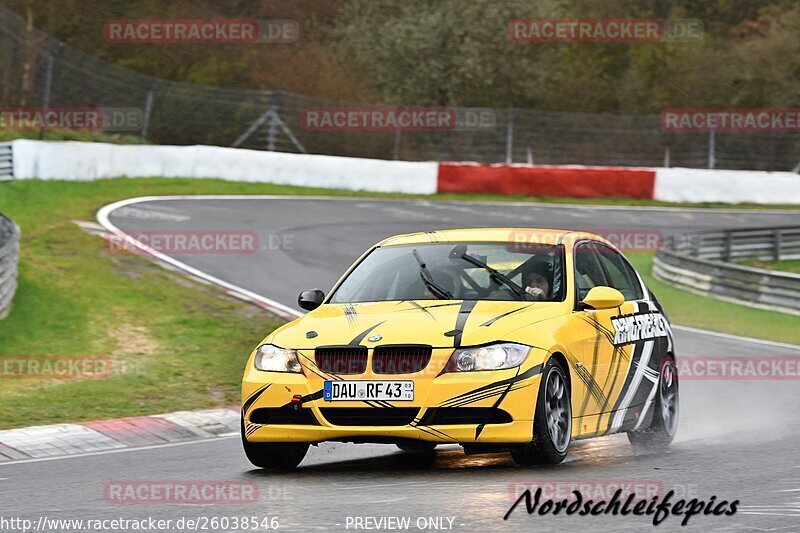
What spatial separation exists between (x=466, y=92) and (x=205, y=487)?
147 feet

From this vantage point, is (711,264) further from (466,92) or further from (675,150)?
(466,92)

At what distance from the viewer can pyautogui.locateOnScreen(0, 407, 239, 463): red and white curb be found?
9.98 meters

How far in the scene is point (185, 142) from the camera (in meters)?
38.4

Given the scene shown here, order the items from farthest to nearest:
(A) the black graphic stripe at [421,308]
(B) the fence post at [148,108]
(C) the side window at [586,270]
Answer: (B) the fence post at [148,108] < (C) the side window at [586,270] < (A) the black graphic stripe at [421,308]

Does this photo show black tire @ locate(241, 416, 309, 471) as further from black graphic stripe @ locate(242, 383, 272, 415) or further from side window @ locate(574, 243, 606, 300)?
side window @ locate(574, 243, 606, 300)

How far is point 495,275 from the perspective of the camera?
8.98 metres

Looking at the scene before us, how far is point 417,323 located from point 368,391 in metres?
0.54

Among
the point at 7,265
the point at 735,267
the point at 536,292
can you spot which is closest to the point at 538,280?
the point at 536,292

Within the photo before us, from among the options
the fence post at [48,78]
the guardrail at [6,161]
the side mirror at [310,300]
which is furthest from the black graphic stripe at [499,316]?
the fence post at [48,78]

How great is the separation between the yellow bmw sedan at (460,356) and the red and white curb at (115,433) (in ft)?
6.95

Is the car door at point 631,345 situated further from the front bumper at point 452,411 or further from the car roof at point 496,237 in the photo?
the front bumper at point 452,411

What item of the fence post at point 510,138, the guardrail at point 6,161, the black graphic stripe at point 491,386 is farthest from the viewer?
the fence post at point 510,138

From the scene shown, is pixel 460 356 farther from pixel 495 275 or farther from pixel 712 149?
pixel 712 149

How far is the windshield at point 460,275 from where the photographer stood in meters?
8.91
